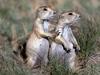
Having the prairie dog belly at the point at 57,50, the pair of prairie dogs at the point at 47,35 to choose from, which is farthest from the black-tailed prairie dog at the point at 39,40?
the prairie dog belly at the point at 57,50

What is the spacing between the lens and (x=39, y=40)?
9.86 metres

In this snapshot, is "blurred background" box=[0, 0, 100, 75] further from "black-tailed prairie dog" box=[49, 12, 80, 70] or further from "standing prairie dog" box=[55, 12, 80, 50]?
"standing prairie dog" box=[55, 12, 80, 50]

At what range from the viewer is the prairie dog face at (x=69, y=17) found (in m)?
9.56

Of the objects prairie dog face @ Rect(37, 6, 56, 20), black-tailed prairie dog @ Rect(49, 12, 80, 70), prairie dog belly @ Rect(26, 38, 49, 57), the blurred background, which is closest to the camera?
the blurred background

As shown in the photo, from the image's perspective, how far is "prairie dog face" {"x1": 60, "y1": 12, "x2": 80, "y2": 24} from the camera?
31.4ft

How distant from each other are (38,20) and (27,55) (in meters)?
0.53

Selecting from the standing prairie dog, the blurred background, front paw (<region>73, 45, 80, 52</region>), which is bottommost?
the blurred background

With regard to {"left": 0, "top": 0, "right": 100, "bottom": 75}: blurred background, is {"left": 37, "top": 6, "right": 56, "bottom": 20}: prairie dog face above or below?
above

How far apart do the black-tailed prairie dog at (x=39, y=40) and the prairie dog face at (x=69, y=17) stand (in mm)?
155

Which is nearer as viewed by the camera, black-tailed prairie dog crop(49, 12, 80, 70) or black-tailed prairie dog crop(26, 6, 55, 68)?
black-tailed prairie dog crop(49, 12, 80, 70)

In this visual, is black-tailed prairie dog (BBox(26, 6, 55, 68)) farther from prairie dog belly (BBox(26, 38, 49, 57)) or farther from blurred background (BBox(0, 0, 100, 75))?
blurred background (BBox(0, 0, 100, 75))

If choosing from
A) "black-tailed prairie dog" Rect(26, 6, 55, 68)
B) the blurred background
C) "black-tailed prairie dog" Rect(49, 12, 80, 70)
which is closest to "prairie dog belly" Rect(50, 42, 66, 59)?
"black-tailed prairie dog" Rect(49, 12, 80, 70)

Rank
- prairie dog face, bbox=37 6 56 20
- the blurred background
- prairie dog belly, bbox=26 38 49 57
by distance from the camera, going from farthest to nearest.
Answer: prairie dog belly, bbox=26 38 49 57, prairie dog face, bbox=37 6 56 20, the blurred background

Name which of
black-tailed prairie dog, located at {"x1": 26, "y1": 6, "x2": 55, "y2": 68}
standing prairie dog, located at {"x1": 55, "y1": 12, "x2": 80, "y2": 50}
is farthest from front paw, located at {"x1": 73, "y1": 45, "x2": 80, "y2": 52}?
black-tailed prairie dog, located at {"x1": 26, "y1": 6, "x2": 55, "y2": 68}
